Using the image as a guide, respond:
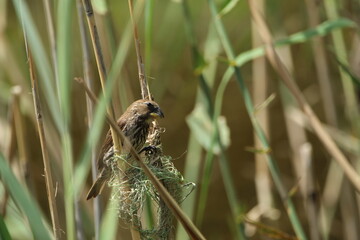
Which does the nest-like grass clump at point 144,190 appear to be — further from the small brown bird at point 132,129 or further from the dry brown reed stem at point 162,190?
the dry brown reed stem at point 162,190

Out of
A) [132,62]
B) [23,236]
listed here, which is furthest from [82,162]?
[132,62]

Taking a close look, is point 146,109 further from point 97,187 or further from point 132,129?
point 97,187

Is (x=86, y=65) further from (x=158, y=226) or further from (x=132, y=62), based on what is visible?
(x=132, y=62)

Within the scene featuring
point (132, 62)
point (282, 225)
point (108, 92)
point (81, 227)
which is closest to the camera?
point (108, 92)

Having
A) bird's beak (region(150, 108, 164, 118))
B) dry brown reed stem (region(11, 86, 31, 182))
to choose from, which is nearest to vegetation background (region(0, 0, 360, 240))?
dry brown reed stem (region(11, 86, 31, 182))

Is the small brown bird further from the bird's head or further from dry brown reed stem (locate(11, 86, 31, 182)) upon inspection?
dry brown reed stem (locate(11, 86, 31, 182))

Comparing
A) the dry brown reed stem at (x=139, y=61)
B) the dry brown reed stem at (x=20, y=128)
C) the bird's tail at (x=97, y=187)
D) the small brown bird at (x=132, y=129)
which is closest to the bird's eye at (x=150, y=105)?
the small brown bird at (x=132, y=129)

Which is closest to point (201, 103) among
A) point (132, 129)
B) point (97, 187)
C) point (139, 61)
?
point (132, 129)
